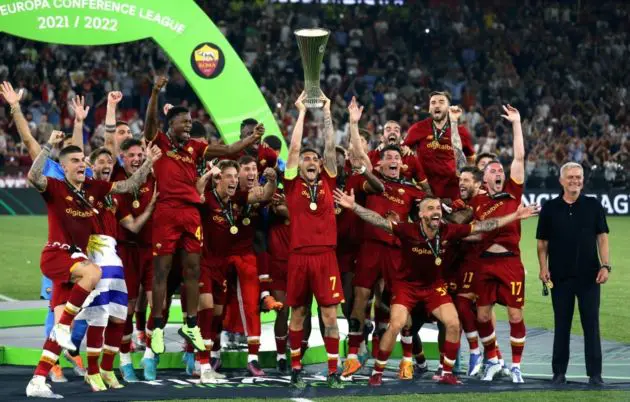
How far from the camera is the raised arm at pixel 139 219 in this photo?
11.8m

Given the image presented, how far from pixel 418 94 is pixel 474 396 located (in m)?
24.0

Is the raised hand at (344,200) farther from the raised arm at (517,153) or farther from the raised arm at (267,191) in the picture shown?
the raised arm at (517,153)

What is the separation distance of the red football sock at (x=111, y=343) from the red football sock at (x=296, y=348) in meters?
1.61

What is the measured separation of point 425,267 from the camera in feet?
37.7

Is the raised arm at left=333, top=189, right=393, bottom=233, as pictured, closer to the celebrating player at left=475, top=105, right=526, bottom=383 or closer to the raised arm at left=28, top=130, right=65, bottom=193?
the celebrating player at left=475, top=105, right=526, bottom=383

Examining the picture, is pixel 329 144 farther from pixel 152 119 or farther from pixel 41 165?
pixel 41 165

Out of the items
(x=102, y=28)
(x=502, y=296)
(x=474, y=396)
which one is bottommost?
(x=474, y=396)

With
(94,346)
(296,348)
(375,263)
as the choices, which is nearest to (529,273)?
(375,263)

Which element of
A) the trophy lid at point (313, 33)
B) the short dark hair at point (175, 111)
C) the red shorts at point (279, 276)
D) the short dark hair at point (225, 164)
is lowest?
the red shorts at point (279, 276)

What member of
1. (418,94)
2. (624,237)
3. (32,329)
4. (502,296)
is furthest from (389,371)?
(418,94)

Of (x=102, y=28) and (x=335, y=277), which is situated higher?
(x=102, y=28)

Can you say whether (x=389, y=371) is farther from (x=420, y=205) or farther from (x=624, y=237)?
(x=624, y=237)

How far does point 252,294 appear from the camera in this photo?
12.3m

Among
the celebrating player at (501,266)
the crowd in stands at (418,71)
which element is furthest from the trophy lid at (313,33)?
the crowd in stands at (418,71)
